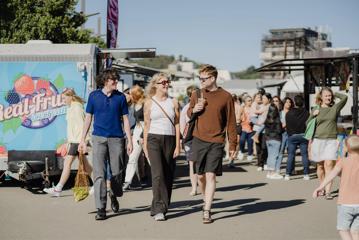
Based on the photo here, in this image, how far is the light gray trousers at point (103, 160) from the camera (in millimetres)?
7637

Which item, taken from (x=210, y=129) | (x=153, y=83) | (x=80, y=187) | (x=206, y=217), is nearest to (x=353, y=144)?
(x=210, y=129)

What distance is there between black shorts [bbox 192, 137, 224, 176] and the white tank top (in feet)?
1.47

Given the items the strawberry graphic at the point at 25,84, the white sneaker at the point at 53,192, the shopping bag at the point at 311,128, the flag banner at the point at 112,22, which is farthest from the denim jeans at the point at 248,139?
the white sneaker at the point at 53,192

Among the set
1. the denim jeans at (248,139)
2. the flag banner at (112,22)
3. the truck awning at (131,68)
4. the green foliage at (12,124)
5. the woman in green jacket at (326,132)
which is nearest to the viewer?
the woman in green jacket at (326,132)

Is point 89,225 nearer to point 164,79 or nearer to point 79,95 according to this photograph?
point 164,79

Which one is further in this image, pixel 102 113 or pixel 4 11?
pixel 4 11

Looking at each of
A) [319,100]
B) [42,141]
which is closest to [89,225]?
[42,141]

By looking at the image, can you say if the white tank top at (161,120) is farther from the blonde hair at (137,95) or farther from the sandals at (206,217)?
the blonde hair at (137,95)

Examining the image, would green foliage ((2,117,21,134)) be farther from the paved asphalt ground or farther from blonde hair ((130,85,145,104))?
blonde hair ((130,85,145,104))

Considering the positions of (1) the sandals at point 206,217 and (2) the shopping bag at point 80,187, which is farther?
(2) the shopping bag at point 80,187

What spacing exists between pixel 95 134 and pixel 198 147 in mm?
1351

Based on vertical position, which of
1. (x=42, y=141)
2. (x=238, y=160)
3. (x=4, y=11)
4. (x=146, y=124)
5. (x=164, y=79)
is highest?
(x=4, y=11)

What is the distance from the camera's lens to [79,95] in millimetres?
10844

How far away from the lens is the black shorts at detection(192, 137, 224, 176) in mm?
7527
